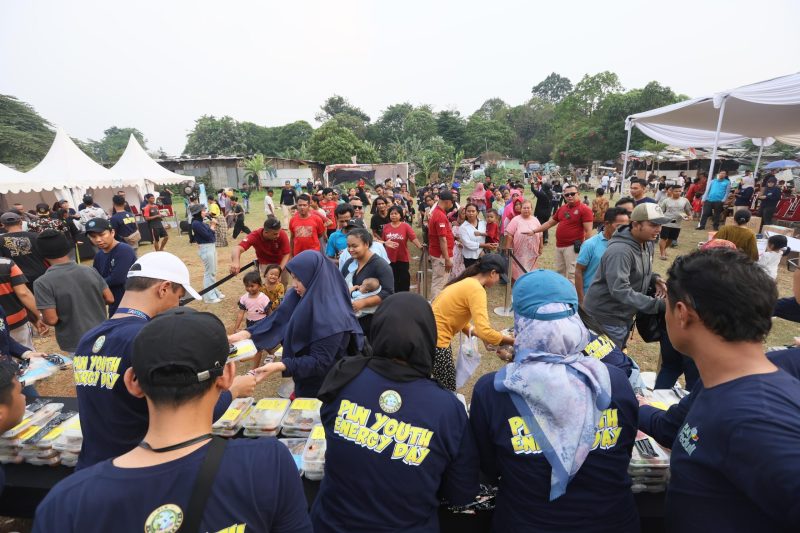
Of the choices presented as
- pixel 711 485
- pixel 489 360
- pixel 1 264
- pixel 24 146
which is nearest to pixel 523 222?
pixel 489 360

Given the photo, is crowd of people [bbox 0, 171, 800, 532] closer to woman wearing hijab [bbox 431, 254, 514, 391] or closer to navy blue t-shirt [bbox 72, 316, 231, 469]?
navy blue t-shirt [bbox 72, 316, 231, 469]

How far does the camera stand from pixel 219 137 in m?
51.0

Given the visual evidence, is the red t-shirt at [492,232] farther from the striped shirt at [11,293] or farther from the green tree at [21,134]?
the green tree at [21,134]

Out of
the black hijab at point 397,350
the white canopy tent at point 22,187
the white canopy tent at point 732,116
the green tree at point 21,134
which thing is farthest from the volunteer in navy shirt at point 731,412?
the green tree at point 21,134

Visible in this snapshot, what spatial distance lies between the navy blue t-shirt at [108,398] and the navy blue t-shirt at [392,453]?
686 mm

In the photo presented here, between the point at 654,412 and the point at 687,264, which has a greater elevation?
the point at 687,264

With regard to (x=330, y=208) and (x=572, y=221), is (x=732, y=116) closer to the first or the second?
(x=572, y=221)

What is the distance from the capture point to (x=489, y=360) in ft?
16.7

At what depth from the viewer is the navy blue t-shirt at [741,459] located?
1017 mm

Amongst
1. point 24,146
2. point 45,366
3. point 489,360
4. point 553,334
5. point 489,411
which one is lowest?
point 489,360

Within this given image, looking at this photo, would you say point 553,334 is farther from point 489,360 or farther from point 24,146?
point 24,146

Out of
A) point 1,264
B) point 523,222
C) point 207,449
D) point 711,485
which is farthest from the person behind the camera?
point 523,222

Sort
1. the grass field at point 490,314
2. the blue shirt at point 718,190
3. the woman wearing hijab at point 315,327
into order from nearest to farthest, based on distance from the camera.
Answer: the woman wearing hijab at point 315,327 → the grass field at point 490,314 → the blue shirt at point 718,190

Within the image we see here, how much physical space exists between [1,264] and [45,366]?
161 cm
